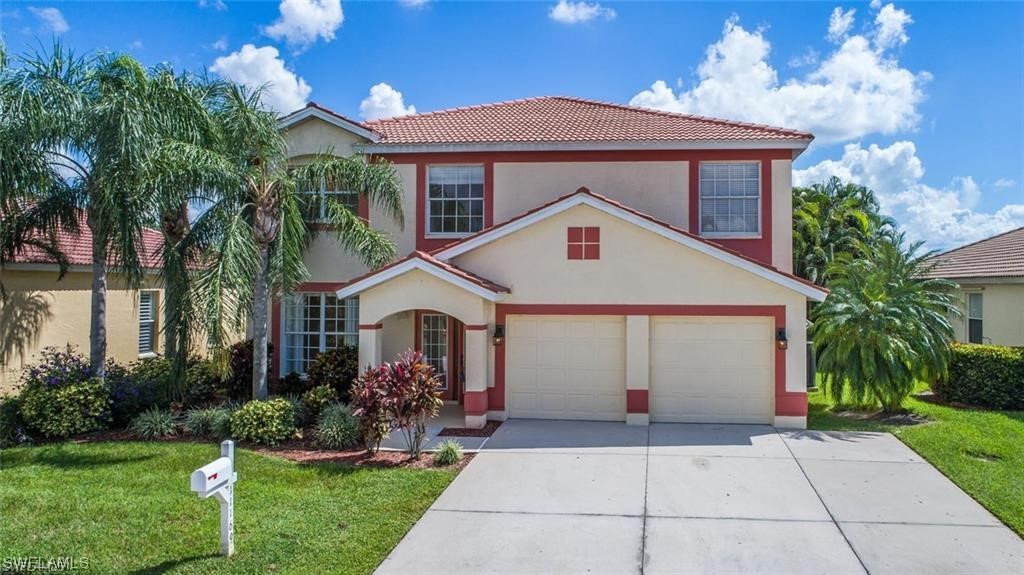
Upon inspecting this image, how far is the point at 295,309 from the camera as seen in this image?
1566 cm

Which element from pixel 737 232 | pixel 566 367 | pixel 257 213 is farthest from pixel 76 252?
pixel 737 232

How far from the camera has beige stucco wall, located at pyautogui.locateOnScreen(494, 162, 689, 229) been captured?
14.8 metres

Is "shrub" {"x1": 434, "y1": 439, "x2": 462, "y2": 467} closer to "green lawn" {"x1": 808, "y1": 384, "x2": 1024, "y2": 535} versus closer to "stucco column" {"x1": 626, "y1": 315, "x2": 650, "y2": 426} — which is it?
"stucco column" {"x1": 626, "y1": 315, "x2": 650, "y2": 426}

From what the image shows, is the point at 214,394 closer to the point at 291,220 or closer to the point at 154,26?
the point at 291,220

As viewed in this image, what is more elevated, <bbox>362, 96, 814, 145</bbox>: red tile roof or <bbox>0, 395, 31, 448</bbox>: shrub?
<bbox>362, 96, 814, 145</bbox>: red tile roof

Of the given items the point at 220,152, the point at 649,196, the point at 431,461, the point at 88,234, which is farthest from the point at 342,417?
the point at 88,234

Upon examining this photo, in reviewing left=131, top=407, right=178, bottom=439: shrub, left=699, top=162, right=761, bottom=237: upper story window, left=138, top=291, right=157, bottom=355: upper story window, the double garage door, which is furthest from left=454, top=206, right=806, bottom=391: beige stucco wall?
left=138, top=291, right=157, bottom=355: upper story window

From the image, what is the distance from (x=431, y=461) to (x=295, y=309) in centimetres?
745

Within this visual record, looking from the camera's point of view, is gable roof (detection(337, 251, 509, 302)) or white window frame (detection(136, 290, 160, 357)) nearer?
gable roof (detection(337, 251, 509, 302))

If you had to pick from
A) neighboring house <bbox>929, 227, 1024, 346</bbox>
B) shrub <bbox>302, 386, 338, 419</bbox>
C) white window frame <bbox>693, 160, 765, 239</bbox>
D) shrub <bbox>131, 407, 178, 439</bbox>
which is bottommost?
shrub <bbox>131, 407, 178, 439</bbox>

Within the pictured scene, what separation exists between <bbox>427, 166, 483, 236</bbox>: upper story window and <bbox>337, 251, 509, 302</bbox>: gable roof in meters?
3.01

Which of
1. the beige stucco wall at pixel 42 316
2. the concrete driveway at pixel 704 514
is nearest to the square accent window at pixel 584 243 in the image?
the concrete driveway at pixel 704 514

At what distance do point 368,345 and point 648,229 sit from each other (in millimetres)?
6354

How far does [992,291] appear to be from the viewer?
1916 centimetres
